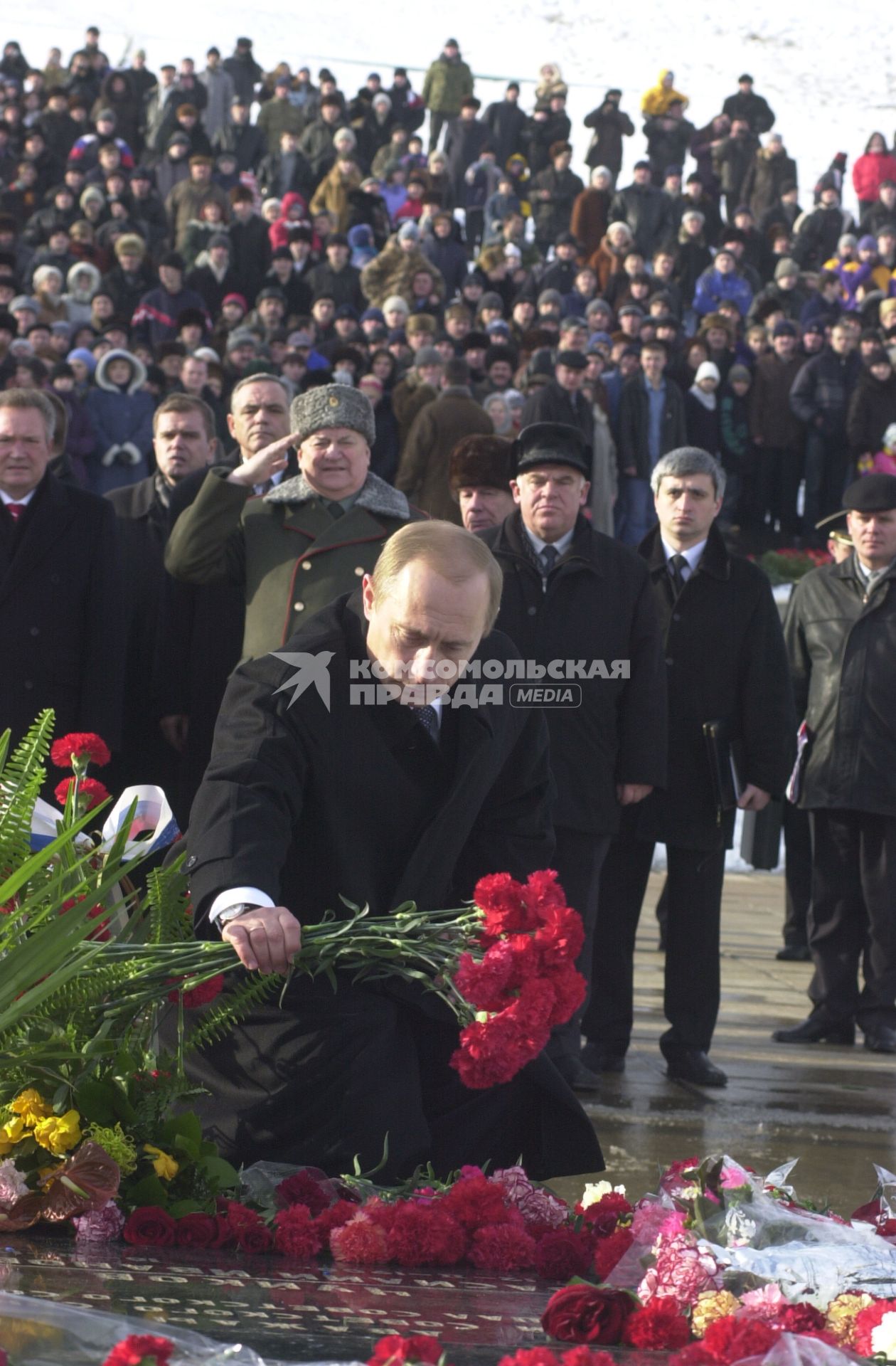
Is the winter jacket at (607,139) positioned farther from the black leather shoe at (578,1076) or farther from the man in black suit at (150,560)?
the black leather shoe at (578,1076)

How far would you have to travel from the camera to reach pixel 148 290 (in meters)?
15.7

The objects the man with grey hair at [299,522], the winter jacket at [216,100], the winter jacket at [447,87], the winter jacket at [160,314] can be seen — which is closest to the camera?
the man with grey hair at [299,522]

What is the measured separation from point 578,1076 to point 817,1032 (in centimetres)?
156

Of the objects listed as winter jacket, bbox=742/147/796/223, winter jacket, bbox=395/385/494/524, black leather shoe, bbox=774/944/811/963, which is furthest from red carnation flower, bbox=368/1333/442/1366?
winter jacket, bbox=742/147/796/223

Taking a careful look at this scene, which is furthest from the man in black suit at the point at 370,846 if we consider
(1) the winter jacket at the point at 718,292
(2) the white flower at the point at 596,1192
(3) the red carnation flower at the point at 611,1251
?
(1) the winter jacket at the point at 718,292

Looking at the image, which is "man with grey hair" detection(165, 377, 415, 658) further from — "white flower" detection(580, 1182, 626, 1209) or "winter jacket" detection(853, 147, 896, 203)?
"winter jacket" detection(853, 147, 896, 203)

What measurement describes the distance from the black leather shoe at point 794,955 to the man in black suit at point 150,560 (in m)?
3.81

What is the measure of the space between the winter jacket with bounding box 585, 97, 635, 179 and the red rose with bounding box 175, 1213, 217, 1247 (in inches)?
814

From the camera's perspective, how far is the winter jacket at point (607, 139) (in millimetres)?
22797

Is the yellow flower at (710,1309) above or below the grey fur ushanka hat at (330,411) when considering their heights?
below

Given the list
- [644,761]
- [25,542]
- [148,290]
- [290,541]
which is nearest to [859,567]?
[644,761]

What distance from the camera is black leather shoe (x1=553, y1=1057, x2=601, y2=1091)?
6082 millimetres

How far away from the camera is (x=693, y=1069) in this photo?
21.3 ft

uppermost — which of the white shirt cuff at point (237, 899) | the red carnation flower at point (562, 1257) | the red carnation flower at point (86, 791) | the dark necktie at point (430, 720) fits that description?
the dark necktie at point (430, 720)
